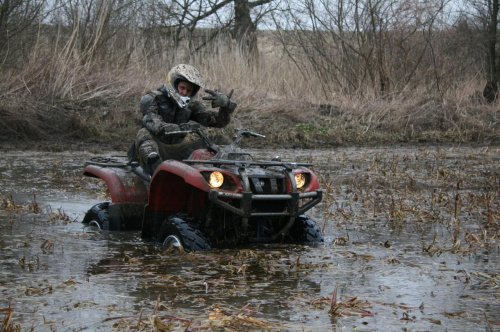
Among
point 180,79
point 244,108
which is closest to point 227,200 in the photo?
point 180,79

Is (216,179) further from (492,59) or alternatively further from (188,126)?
(492,59)

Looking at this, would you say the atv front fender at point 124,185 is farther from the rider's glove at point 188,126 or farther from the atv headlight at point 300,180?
the atv headlight at point 300,180

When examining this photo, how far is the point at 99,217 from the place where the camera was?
7332mm

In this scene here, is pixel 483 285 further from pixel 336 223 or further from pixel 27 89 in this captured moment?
pixel 27 89

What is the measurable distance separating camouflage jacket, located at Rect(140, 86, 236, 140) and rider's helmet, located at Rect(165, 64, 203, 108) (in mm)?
141

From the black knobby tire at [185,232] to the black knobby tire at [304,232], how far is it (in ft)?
2.87

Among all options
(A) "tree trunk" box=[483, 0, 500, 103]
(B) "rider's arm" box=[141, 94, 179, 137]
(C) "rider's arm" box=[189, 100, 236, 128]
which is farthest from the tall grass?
(B) "rider's arm" box=[141, 94, 179, 137]

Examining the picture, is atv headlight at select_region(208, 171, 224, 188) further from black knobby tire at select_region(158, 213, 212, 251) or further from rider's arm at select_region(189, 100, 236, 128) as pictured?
rider's arm at select_region(189, 100, 236, 128)

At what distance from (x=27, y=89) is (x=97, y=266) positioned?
10.9m

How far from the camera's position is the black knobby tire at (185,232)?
18.9 ft

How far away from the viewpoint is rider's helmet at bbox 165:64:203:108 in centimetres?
667

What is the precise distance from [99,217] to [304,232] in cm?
207

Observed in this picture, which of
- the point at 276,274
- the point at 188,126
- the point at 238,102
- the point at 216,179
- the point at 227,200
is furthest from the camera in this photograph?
the point at 238,102

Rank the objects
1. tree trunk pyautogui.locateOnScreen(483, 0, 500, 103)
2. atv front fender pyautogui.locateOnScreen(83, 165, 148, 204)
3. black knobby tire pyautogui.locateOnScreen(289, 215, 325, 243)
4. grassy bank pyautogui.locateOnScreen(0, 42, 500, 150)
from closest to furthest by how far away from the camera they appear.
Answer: black knobby tire pyautogui.locateOnScreen(289, 215, 325, 243)
atv front fender pyautogui.locateOnScreen(83, 165, 148, 204)
grassy bank pyautogui.locateOnScreen(0, 42, 500, 150)
tree trunk pyautogui.locateOnScreen(483, 0, 500, 103)
